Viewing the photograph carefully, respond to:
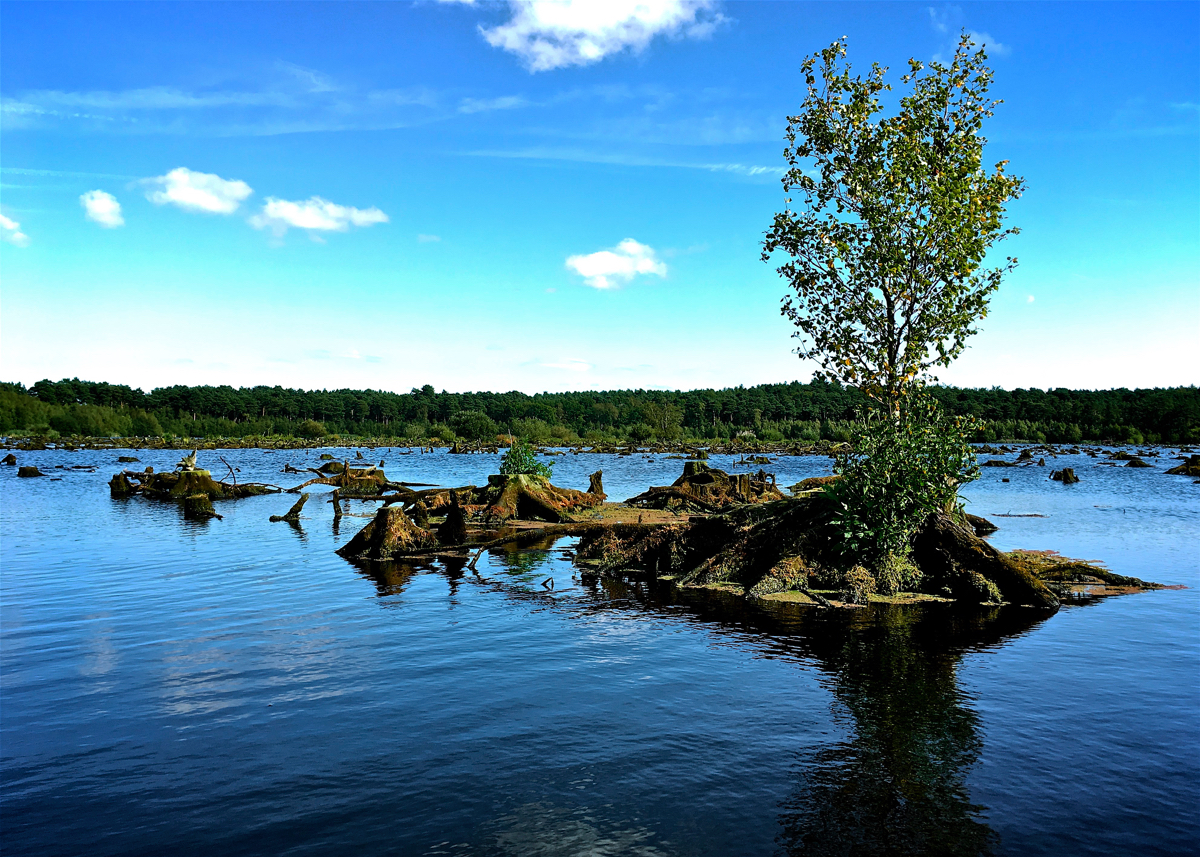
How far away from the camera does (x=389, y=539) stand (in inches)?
1006

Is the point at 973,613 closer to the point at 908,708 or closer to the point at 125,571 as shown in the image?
the point at 908,708

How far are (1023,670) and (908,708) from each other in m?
3.26

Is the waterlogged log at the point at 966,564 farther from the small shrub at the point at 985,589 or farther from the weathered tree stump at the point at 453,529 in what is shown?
the weathered tree stump at the point at 453,529

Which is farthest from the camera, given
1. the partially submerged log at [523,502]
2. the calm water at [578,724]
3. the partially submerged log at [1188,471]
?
the partially submerged log at [1188,471]

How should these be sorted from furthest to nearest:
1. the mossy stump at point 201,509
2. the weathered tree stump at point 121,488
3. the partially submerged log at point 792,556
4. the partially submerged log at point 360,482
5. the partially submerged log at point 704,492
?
1. the weathered tree stump at point 121,488
2. the partially submerged log at point 360,482
3. the mossy stump at point 201,509
4. the partially submerged log at point 704,492
5. the partially submerged log at point 792,556

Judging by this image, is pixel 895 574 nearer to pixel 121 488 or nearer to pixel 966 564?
pixel 966 564

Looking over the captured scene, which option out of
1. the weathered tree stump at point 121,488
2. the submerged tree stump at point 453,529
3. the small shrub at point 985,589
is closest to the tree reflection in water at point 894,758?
the small shrub at point 985,589

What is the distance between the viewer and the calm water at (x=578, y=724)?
25.5ft

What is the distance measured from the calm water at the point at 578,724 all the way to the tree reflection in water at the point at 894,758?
44mm

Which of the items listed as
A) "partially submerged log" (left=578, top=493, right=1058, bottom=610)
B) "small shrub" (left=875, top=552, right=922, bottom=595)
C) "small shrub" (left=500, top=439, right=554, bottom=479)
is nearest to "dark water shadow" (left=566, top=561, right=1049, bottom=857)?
"partially submerged log" (left=578, top=493, right=1058, bottom=610)

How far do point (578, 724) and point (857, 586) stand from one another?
10.2 meters

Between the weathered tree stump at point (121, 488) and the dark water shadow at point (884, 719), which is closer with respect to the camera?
the dark water shadow at point (884, 719)

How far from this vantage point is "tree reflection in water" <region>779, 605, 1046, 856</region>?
24.8ft

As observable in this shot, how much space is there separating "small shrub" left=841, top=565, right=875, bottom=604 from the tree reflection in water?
274 cm
